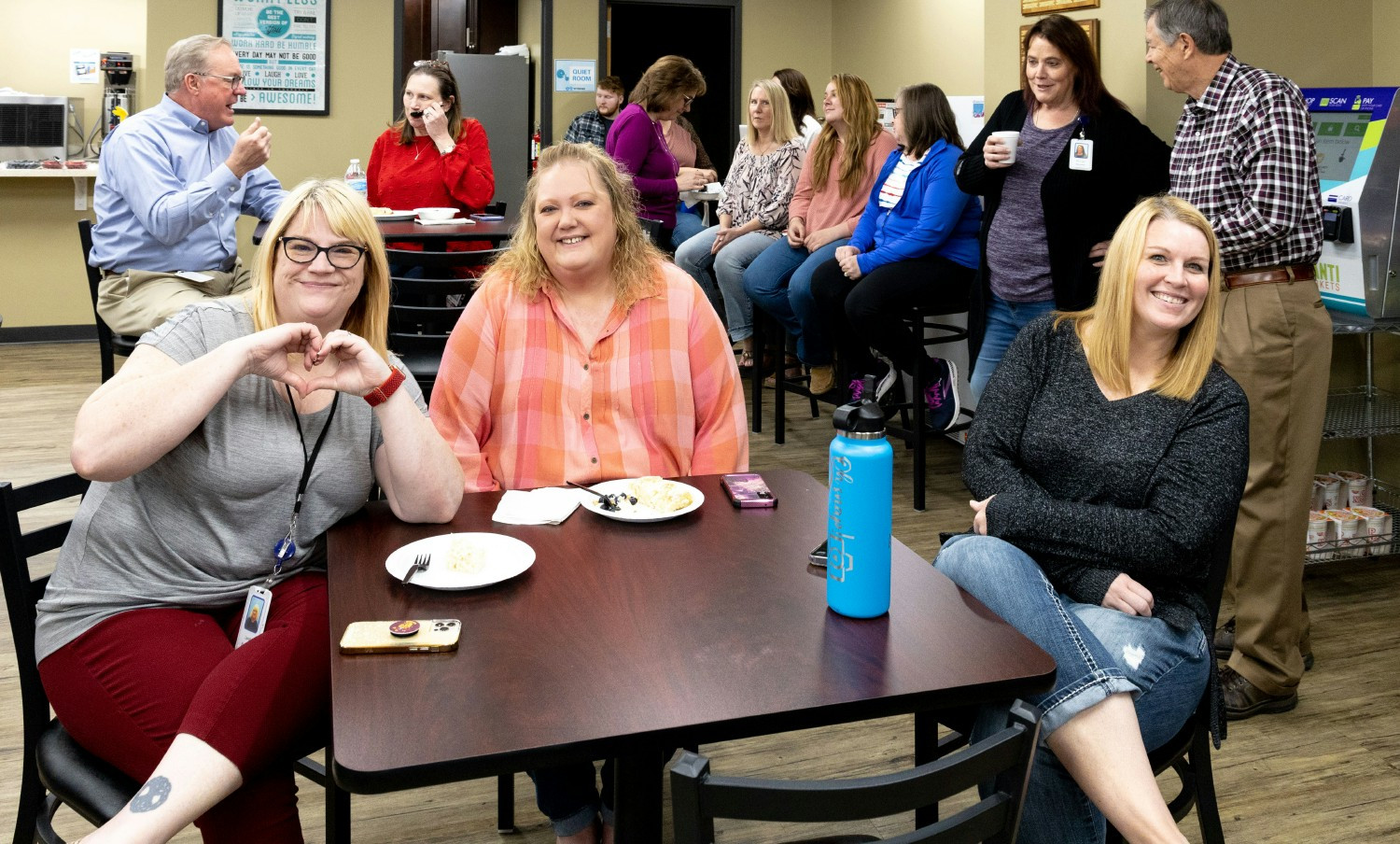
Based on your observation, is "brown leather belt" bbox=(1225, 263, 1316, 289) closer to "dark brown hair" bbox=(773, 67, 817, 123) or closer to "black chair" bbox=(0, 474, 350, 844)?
"black chair" bbox=(0, 474, 350, 844)

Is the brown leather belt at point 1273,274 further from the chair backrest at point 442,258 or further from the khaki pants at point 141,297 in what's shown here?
the khaki pants at point 141,297

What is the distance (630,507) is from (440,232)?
262cm

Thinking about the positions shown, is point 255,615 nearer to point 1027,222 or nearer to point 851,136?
point 1027,222

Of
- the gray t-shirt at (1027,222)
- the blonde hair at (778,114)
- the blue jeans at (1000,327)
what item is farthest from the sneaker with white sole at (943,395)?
the blonde hair at (778,114)

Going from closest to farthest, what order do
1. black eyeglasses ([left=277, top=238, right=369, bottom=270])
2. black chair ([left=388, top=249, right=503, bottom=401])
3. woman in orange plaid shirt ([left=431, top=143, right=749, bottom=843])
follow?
black eyeglasses ([left=277, top=238, right=369, bottom=270])
woman in orange plaid shirt ([left=431, top=143, right=749, bottom=843])
black chair ([left=388, top=249, right=503, bottom=401])

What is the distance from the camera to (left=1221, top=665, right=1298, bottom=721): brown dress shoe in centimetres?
261

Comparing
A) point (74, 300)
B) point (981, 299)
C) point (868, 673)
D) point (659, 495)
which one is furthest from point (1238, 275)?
point (74, 300)

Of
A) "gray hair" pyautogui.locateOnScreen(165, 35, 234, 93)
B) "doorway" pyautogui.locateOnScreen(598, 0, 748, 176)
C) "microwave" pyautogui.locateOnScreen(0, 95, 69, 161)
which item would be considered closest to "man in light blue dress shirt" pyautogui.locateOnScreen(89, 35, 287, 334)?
"gray hair" pyautogui.locateOnScreen(165, 35, 234, 93)

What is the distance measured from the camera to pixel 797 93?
18.3 feet

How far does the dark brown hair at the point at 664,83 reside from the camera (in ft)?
18.4

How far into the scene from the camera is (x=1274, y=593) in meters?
2.66

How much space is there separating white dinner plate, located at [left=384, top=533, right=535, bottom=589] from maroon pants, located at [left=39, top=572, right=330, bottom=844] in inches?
7.6

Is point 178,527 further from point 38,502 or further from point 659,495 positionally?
point 659,495

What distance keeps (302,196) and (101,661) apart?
0.73 meters
